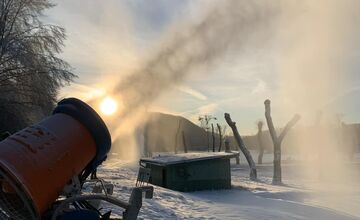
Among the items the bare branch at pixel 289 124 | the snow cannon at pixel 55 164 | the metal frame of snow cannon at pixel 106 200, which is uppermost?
the bare branch at pixel 289 124

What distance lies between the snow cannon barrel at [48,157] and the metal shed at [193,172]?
14564 millimetres

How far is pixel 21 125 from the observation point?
94.5 ft

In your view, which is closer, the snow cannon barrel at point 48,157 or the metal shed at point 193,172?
the snow cannon barrel at point 48,157

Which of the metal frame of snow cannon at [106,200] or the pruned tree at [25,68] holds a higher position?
the pruned tree at [25,68]

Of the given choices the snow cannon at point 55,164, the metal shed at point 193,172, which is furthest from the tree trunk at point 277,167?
the snow cannon at point 55,164

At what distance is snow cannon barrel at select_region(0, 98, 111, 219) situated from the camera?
5.30 m

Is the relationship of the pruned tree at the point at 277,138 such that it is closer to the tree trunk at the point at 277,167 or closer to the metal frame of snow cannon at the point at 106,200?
the tree trunk at the point at 277,167

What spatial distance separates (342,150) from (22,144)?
7937 cm

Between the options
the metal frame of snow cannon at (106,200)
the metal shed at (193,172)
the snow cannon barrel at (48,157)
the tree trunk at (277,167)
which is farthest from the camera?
the tree trunk at (277,167)

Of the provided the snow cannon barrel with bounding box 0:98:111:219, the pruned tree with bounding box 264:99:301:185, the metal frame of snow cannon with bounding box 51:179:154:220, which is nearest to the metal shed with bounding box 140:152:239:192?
the pruned tree with bounding box 264:99:301:185

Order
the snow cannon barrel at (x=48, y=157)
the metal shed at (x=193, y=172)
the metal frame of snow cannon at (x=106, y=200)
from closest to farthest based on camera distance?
the snow cannon barrel at (x=48, y=157), the metal frame of snow cannon at (x=106, y=200), the metal shed at (x=193, y=172)

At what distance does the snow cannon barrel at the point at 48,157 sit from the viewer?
17.4 feet

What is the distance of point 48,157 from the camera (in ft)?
18.2

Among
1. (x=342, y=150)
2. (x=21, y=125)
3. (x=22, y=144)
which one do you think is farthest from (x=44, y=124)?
(x=342, y=150)
